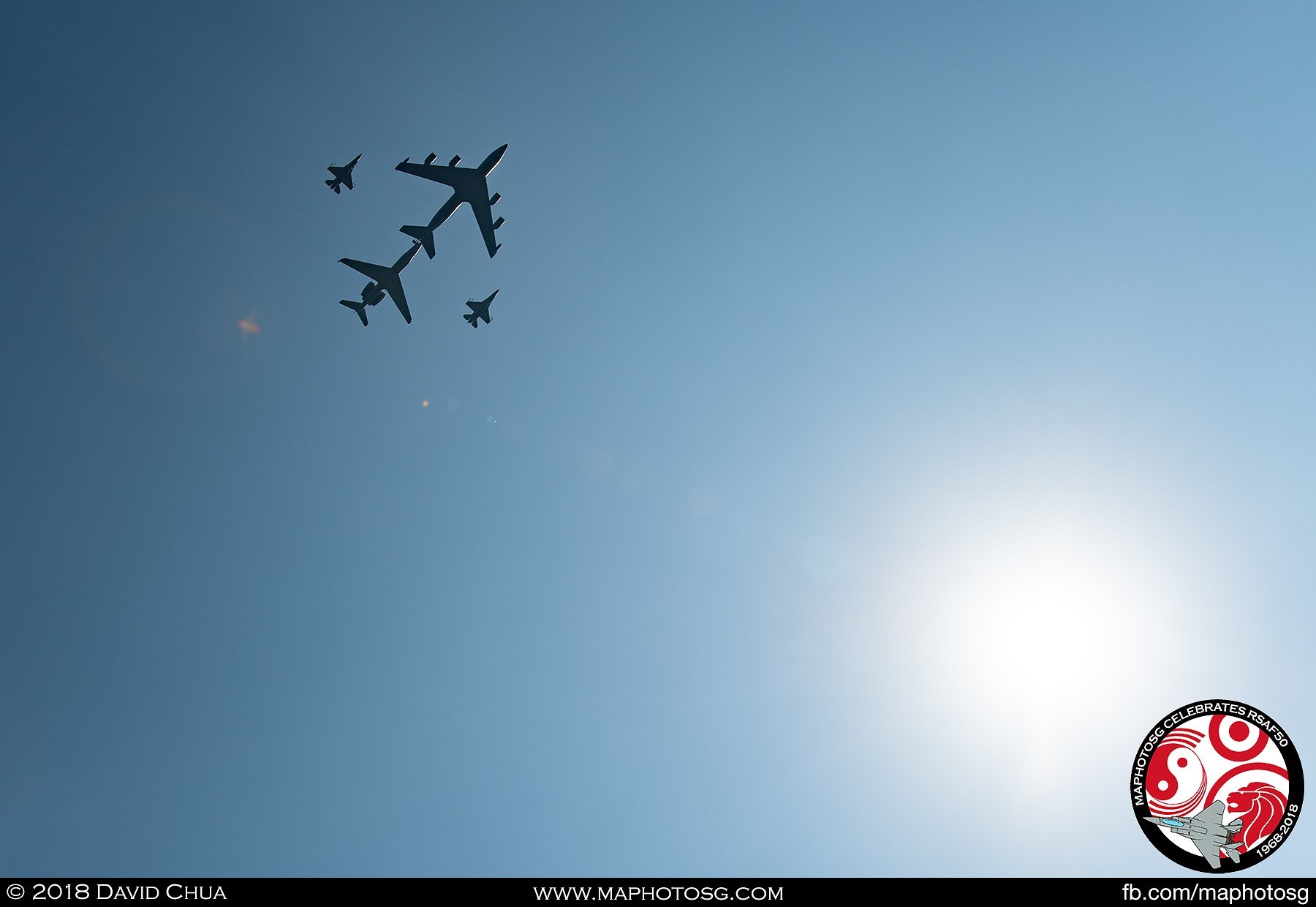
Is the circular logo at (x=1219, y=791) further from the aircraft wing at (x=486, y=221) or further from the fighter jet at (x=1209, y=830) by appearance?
the aircraft wing at (x=486, y=221)

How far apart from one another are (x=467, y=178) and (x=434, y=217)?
19.0 feet

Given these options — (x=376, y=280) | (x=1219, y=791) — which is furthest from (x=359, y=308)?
(x=1219, y=791)

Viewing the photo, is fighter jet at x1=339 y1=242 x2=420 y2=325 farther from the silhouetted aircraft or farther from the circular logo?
the circular logo

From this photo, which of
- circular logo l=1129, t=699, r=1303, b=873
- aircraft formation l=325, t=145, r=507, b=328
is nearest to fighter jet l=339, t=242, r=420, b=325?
aircraft formation l=325, t=145, r=507, b=328

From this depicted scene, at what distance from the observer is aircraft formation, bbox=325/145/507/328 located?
68.2m

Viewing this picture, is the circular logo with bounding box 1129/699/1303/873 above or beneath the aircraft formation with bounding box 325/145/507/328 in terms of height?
beneath

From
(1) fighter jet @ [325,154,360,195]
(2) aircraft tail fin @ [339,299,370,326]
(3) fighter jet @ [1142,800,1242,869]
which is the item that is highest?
(1) fighter jet @ [325,154,360,195]

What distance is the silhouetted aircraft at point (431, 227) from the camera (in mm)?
70000

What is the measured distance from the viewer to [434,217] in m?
70.4

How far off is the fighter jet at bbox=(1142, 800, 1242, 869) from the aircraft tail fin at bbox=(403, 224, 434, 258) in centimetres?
7462
